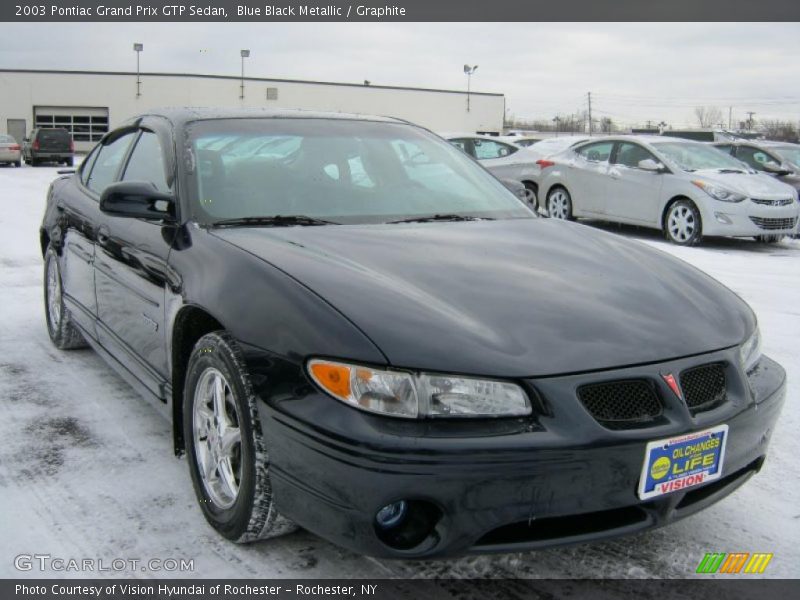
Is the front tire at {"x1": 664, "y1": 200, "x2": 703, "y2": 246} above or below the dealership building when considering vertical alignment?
below

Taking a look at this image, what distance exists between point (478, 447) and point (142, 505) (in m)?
1.49

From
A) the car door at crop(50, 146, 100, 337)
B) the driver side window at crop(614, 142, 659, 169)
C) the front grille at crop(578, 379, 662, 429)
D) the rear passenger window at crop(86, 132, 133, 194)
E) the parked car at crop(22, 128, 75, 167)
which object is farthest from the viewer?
the parked car at crop(22, 128, 75, 167)

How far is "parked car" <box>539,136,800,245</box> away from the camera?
10.1 meters

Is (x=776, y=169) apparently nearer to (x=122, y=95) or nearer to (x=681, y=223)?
(x=681, y=223)

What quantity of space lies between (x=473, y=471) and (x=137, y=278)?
192cm

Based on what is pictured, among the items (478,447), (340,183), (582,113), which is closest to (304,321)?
(478,447)

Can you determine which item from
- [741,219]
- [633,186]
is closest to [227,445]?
[741,219]

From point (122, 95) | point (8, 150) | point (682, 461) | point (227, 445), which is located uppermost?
point (122, 95)

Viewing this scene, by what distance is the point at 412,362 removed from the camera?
2.20m

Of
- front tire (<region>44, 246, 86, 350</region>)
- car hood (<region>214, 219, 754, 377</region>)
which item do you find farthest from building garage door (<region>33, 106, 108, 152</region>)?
car hood (<region>214, 219, 754, 377</region>)

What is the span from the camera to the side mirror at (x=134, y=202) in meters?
3.22

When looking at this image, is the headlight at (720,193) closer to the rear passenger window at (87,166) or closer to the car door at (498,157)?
the car door at (498,157)

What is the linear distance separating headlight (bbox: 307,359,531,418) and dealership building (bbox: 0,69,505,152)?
47065 mm

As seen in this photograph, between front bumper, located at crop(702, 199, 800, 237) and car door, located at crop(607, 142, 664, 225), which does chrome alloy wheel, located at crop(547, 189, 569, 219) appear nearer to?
car door, located at crop(607, 142, 664, 225)
